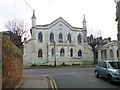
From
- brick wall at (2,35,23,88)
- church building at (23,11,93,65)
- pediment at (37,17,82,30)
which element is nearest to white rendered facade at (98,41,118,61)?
church building at (23,11,93,65)

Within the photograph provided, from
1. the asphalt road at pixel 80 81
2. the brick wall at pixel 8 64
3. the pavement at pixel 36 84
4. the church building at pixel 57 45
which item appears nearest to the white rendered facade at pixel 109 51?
the church building at pixel 57 45

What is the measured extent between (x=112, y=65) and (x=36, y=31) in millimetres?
26926

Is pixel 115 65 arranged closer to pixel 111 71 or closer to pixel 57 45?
pixel 111 71

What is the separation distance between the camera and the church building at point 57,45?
3409 cm

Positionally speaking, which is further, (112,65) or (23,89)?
(112,65)

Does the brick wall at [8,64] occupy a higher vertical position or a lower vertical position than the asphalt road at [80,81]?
higher

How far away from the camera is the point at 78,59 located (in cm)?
3497

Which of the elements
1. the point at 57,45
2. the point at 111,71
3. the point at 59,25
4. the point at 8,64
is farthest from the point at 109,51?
the point at 8,64

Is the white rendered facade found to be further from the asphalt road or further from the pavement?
the pavement

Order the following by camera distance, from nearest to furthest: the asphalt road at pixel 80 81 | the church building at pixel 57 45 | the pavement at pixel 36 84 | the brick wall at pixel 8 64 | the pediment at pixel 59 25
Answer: the brick wall at pixel 8 64 → the pavement at pixel 36 84 → the asphalt road at pixel 80 81 → the church building at pixel 57 45 → the pediment at pixel 59 25

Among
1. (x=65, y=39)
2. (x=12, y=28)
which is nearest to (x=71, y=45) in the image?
(x=65, y=39)

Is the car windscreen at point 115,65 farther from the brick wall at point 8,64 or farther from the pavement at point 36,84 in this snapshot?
the brick wall at point 8,64

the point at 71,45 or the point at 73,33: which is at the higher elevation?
the point at 73,33

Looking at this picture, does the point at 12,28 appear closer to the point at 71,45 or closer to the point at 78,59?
the point at 71,45
